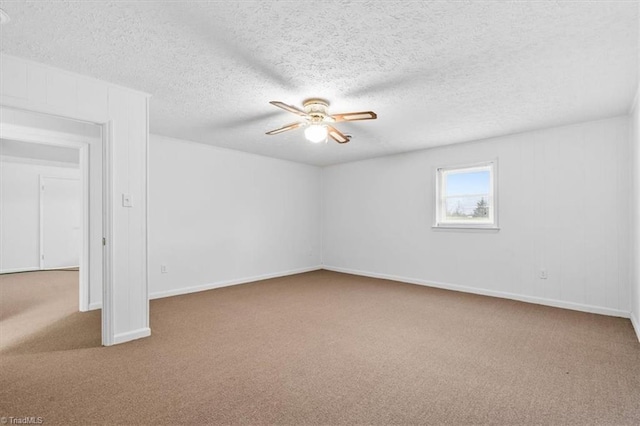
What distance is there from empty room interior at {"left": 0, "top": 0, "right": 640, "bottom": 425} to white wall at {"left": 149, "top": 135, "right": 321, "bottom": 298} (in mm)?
44

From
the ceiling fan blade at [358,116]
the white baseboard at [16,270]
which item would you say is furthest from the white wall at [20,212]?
the ceiling fan blade at [358,116]

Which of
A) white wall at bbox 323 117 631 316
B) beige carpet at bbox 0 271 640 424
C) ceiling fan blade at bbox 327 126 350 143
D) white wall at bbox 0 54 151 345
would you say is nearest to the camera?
beige carpet at bbox 0 271 640 424

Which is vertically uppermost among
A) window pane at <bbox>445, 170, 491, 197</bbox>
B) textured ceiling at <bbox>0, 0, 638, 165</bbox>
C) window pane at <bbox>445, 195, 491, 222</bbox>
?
textured ceiling at <bbox>0, 0, 638, 165</bbox>

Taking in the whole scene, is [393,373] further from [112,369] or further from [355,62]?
[355,62]

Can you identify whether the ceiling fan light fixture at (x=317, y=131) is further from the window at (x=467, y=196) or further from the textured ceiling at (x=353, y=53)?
the window at (x=467, y=196)

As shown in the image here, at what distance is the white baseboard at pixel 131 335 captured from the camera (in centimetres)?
288

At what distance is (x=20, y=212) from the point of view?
689 centimetres

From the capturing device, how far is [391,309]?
4.05m

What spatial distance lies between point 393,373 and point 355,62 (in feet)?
7.82

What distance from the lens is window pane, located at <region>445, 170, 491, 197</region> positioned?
16.3 ft

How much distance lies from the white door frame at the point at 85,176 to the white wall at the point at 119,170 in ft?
0.06

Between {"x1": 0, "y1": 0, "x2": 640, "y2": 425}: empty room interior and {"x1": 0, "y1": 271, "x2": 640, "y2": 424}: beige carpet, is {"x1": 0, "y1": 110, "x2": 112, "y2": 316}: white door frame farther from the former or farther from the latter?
{"x1": 0, "y1": 271, "x2": 640, "y2": 424}: beige carpet

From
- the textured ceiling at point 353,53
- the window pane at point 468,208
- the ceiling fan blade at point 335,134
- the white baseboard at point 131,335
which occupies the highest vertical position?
the textured ceiling at point 353,53

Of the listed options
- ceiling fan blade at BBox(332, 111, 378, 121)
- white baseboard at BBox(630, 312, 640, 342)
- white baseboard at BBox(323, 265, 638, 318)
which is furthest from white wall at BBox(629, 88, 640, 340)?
ceiling fan blade at BBox(332, 111, 378, 121)
